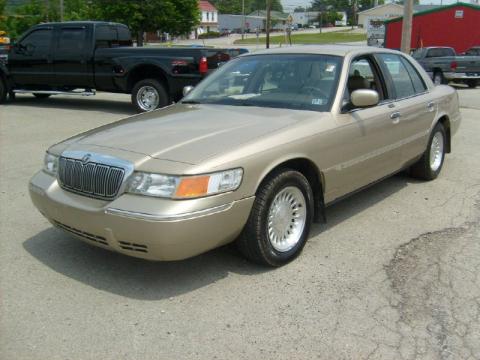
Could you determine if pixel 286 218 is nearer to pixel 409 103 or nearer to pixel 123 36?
pixel 409 103

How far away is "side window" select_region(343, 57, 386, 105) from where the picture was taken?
4.89 meters

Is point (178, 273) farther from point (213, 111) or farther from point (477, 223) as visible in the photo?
point (477, 223)

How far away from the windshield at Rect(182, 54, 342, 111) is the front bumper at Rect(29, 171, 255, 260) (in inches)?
52.1

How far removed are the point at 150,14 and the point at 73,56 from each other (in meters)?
27.1

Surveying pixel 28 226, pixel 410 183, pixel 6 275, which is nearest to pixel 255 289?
pixel 6 275

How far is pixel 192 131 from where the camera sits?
4.04 metres

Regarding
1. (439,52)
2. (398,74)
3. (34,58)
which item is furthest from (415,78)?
(439,52)

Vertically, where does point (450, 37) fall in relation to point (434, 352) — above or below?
above

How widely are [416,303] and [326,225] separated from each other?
1.52m

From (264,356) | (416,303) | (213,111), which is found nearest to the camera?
(264,356)

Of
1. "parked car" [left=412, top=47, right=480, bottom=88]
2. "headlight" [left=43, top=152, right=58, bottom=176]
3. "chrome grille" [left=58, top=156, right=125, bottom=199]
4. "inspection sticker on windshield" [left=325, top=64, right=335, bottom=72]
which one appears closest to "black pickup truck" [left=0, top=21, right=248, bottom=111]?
"inspection sticker on windshield" [left=325, top=64, right=335, bottom=72]

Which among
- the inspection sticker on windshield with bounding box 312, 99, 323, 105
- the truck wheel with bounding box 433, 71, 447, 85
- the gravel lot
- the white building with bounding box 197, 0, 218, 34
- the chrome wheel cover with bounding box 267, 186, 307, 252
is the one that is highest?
the white building with bounding box 197, 0, 218, 34

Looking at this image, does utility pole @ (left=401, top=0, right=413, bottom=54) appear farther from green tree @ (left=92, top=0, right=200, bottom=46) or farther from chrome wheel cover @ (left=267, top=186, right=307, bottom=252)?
green tree @ (left=92, top=0, right=200, bottom=46)

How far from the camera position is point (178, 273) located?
3.99 metres
